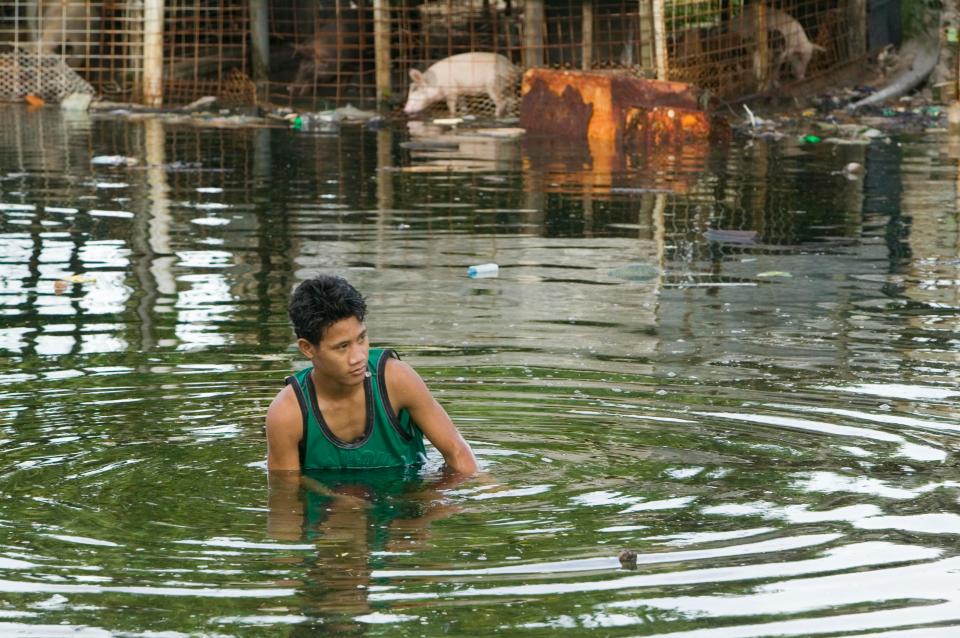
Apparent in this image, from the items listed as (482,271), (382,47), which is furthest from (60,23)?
(482,271)

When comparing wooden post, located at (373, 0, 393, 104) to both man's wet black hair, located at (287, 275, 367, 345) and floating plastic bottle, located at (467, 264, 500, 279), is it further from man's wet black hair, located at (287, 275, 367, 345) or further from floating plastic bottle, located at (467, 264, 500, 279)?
man's wet black hair, located at (287, 275, 367, 345)

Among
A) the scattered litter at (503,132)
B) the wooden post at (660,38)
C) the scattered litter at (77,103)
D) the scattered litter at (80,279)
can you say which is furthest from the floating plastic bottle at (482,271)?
the scattered litter at (77,103)

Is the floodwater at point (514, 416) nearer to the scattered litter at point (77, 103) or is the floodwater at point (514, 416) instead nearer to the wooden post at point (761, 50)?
the wooden post at point (761, 50)

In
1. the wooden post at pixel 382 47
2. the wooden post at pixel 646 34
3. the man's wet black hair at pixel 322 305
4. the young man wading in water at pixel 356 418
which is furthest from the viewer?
the wooden post at pixel 382 47

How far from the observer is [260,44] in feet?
80.9

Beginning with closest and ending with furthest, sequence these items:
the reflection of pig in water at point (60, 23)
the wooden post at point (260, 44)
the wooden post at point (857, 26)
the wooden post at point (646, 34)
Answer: the wooden post at point (646, 34), the wooden post at point (260, 44), the reflection of pig in water at point (60, 23), the wooden post at point (857, 26)

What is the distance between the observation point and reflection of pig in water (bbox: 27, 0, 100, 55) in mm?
25000

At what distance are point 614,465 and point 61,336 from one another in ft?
11.5

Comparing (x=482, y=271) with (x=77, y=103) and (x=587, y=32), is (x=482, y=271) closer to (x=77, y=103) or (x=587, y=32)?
(x=587, y=32)

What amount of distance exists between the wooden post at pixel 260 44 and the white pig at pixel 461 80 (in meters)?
2.65

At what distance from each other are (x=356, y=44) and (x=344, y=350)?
20985 mm

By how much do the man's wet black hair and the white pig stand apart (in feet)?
58.7

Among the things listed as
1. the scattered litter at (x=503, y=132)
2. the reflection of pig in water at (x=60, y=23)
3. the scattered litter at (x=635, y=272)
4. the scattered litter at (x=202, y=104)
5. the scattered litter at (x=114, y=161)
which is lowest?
the scattered litter at (x=635, y=272)

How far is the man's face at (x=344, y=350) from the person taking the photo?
5.35 metres
